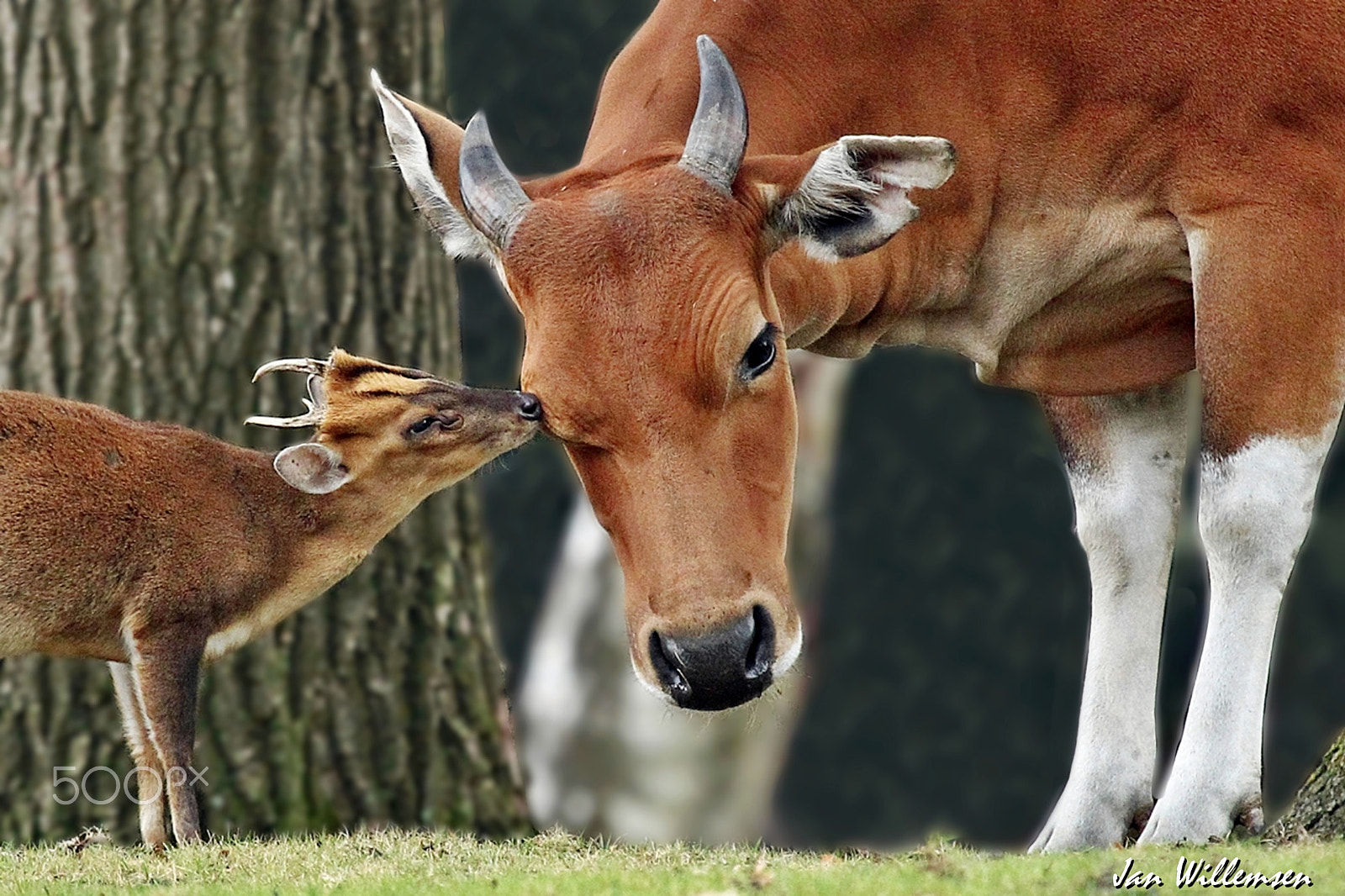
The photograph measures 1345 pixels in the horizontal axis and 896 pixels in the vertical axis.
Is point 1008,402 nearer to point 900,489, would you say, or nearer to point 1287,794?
point 900,489

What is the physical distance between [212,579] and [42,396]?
741 millimetres

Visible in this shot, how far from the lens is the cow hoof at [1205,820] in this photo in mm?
5906

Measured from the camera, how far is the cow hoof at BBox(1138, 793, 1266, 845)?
5906mm

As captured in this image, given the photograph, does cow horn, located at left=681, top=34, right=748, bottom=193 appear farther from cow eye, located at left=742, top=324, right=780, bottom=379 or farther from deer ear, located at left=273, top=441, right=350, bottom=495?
deer ear, located at left=273, top=441, right=350, bottom=495

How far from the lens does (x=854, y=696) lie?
15273 millimetres

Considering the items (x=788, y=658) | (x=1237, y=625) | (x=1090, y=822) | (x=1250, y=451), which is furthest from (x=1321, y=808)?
(x=788, y=658)

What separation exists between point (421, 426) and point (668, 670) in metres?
1.59

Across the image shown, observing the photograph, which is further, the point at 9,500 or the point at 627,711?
the point at 627,711

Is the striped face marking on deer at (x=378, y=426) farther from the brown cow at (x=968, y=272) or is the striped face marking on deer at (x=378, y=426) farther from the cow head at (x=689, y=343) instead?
the cow head at (x=689, y=343)

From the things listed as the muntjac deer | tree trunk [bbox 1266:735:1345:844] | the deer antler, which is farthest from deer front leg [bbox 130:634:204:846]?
tree trunk [bbox 1266:735:1345:844]

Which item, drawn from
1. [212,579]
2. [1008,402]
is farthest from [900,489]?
[212,579]

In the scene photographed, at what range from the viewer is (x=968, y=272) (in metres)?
6.57
